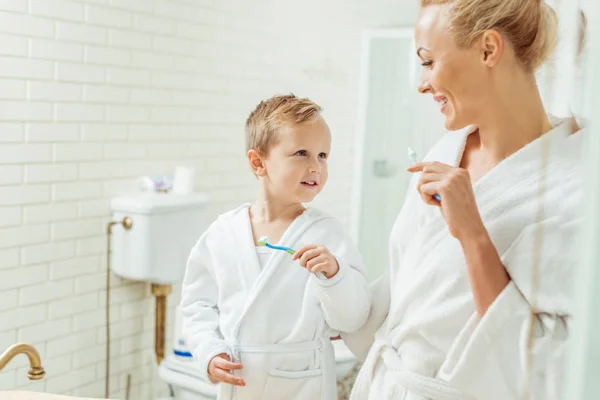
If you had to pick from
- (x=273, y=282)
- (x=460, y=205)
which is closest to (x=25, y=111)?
(x=273, y=282)

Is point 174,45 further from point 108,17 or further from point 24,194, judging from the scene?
Result: point 24,194

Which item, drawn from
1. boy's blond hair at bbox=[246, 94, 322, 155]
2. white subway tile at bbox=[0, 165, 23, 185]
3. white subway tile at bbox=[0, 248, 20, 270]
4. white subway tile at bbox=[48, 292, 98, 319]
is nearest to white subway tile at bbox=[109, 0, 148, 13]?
white subway tile at bbox=[0, 165, 23, 185]

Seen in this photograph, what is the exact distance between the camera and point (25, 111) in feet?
7.30

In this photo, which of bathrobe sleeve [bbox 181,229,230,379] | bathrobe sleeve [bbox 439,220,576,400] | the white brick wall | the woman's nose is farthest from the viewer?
the white brick wall

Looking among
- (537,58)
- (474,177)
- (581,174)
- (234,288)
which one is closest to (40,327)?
(234,288)

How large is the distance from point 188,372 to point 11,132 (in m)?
0.93

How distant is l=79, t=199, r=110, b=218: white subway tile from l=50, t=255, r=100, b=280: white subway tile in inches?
5.8

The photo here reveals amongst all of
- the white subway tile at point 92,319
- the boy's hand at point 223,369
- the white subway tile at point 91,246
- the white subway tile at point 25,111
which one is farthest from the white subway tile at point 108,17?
the boy's hand at point 223,369

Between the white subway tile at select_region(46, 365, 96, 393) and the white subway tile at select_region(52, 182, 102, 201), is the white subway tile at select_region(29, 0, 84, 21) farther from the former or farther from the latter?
the white subway tile at select_region(46, 365, 96, 393)

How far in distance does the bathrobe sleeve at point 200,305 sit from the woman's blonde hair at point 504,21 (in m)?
0.75

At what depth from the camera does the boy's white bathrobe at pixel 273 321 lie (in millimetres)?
1341

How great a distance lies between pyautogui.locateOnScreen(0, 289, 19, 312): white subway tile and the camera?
222 cm

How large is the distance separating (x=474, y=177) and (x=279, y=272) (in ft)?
1.63

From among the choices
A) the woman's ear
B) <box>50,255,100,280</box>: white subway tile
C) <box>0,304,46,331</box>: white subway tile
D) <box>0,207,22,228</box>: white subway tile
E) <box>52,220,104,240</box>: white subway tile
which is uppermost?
the woman's ear
